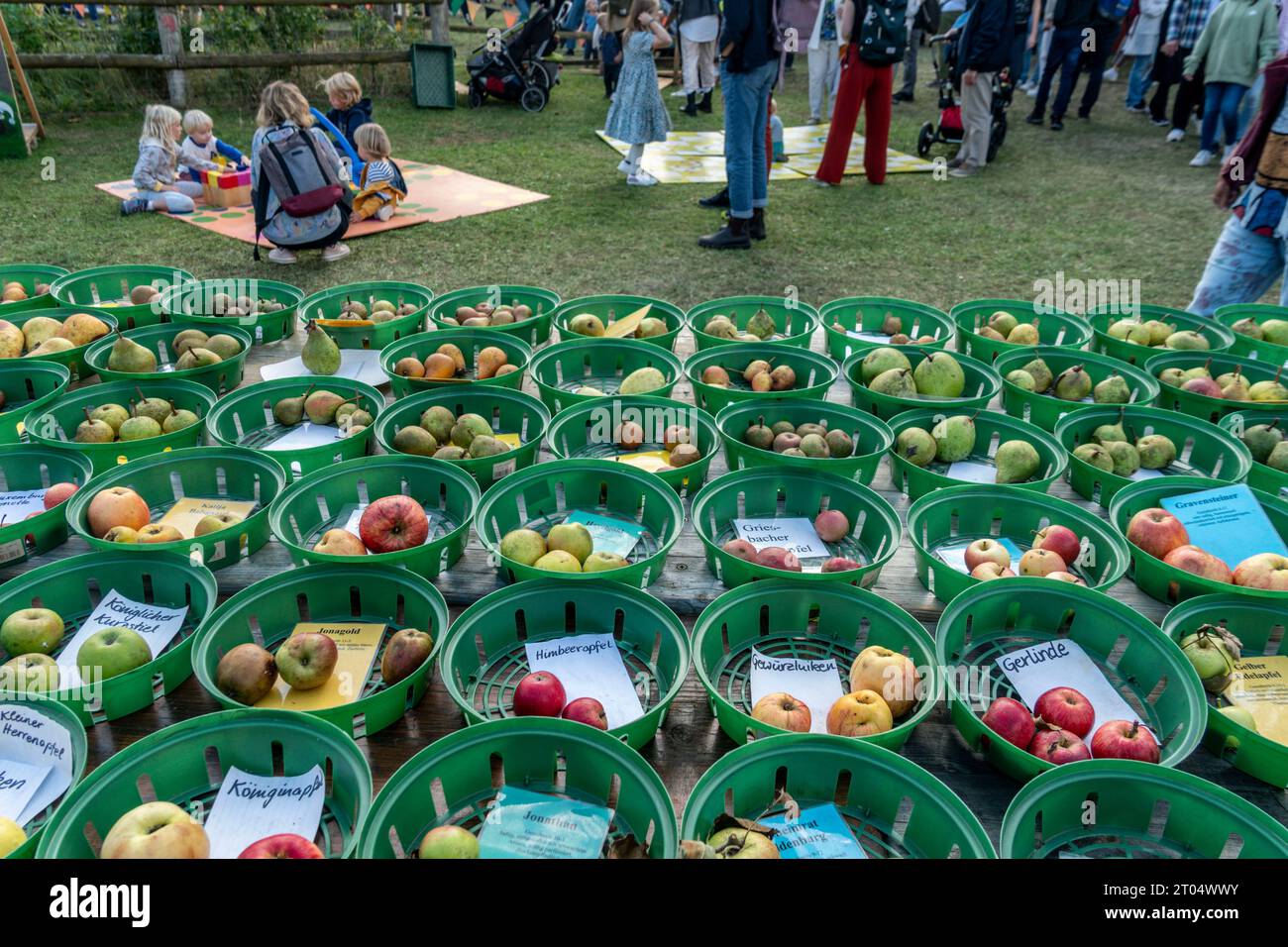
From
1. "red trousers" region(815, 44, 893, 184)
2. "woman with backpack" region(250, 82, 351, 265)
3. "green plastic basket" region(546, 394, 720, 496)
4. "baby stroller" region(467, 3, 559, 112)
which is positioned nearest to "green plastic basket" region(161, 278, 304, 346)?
"green plastic basket" region(546, 394, 720, 496)

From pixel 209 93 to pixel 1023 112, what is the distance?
1220 centimetres

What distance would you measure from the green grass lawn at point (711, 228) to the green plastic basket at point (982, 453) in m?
3.54

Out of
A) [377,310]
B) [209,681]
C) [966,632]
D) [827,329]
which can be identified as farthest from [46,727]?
[827,329]

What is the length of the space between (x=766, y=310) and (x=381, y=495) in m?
1.93

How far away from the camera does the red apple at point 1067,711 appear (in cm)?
175

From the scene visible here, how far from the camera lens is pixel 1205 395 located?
3.01 m

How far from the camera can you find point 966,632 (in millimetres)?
2062

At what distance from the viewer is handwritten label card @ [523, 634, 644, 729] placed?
6.05ft

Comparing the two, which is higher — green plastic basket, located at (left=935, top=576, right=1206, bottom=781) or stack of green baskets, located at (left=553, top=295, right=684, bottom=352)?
stack of green baskets, located at (left=553, top=295, right=684, bottom=352)

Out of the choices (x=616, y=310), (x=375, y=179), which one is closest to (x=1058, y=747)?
(x=616, y=310)

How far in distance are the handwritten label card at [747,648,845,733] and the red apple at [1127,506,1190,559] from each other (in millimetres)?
974

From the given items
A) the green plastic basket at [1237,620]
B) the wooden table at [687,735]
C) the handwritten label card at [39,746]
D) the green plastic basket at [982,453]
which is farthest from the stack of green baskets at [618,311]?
the handwritten label card at [39,746]

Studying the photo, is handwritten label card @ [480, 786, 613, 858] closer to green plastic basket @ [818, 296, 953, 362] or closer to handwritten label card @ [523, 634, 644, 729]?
handwritten label card @ [523, 634, 644, 729]
